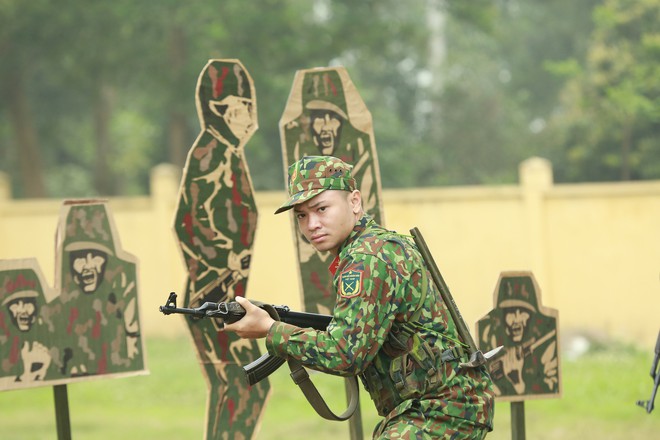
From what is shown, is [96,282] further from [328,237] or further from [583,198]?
[583,198]

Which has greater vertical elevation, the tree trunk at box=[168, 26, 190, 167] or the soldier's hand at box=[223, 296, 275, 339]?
the tree trunk at box=[168, 26, 190, 167]

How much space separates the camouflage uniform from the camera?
2898mm

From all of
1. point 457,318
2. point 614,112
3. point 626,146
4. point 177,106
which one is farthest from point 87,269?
point 626,146

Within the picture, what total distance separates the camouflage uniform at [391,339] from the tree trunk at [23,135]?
1669 centimetres

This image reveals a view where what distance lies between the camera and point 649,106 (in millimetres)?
14812

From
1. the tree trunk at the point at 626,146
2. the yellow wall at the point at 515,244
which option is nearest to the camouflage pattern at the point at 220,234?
the yellow wall at the point at 515,244

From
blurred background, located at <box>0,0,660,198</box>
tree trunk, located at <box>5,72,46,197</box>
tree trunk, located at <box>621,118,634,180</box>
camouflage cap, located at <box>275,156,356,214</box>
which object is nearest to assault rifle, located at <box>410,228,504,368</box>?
camouflage cap, located at <box>275,156,356,214</box>

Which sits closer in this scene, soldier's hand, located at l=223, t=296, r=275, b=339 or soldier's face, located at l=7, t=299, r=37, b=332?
soldier's hand, located at l=223, t=296, r=275, b=339

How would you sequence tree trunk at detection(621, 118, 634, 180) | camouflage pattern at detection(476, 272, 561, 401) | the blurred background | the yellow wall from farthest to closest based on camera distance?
tree trunk at detection(621, 118, 634, 180) → the blurred background → the yellow wall → camouflage pattern at detection(476, 272, 561, 401)

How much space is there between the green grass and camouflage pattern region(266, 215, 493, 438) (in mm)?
5372

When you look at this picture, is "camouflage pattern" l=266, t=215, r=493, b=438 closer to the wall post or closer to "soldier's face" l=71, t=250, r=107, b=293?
"soldier's face" l=71, t=250, r=107, b=293

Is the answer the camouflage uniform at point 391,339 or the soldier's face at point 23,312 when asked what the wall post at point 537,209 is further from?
the camouflage uniform at point 391,339

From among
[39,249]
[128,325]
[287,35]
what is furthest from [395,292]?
[287,35]

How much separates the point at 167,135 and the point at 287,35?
5.73 meters
